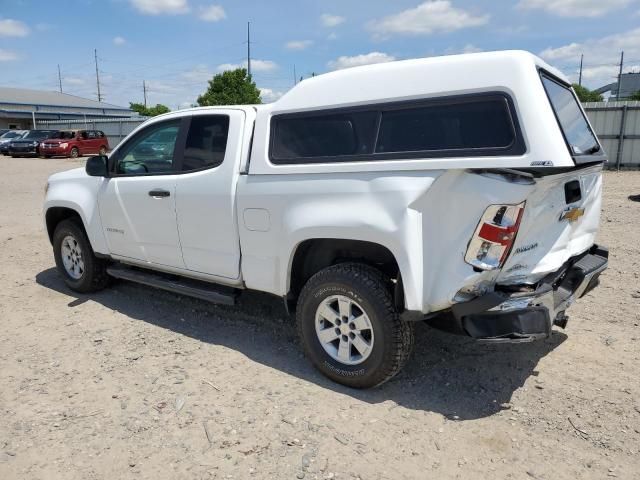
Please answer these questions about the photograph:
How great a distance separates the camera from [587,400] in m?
3.30

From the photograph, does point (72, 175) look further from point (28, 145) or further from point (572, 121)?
point (28, 145)

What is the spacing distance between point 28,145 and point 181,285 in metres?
29.0

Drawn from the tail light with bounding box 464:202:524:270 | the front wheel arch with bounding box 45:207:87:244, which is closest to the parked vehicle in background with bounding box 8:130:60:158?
the front wheel arch with bounding box 45:207:87:244

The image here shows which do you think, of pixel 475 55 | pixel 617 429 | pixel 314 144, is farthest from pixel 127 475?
pixel 475 55

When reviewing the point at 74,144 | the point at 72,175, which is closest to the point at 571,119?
the point at 72,175

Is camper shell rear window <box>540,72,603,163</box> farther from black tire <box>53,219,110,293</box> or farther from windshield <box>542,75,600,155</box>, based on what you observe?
black tire <box>53,219,110,293</box>

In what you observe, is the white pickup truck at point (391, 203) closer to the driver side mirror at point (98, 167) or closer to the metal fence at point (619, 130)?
the driver side mirror at point (98, 167)

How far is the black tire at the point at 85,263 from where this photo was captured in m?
5.39

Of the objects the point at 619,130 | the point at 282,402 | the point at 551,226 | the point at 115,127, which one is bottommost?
the point at 282,402

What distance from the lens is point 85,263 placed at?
5418 millimetres

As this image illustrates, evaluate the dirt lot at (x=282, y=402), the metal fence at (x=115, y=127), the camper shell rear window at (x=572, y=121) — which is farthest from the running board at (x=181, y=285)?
the metal fence at (x=115, y=127)

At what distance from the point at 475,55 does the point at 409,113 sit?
48cm

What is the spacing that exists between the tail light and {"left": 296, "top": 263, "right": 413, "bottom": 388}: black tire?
2.08 ft

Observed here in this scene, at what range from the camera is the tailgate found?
2900 mm
